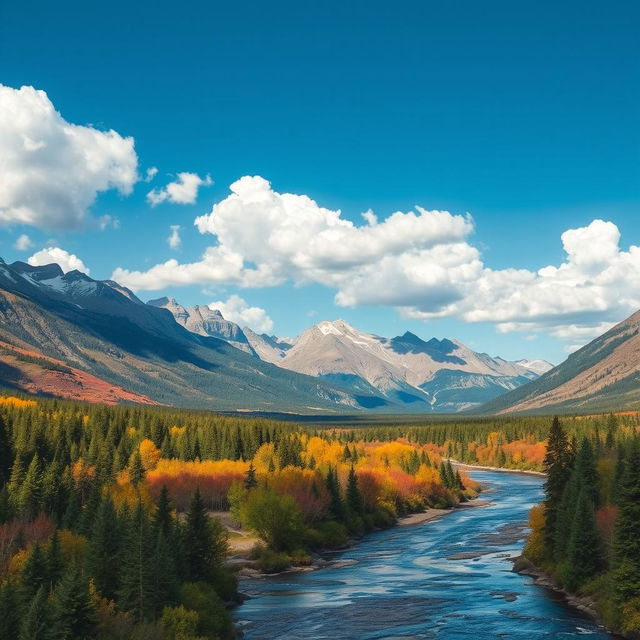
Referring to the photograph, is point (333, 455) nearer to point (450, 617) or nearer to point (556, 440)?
point (556, 440)

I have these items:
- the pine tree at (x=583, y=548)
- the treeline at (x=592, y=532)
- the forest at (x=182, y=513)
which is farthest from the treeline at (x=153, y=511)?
the pine tree at (x=583, y=548)

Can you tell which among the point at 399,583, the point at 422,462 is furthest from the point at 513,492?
the point at 399,583

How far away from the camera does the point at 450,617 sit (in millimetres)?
68688

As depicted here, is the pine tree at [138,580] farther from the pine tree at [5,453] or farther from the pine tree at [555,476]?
the pine tree at [5,453]

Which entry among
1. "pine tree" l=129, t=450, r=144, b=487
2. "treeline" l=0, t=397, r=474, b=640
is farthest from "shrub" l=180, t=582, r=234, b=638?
"pine tree" l=129, t=450, r=144, b=487

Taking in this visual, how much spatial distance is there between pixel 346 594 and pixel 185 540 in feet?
65.6

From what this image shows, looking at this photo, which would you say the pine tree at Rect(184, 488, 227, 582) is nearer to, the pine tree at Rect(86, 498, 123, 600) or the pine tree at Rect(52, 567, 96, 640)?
the pine tree at Rect(86, 498, 123, 600)

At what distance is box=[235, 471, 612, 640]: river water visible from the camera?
2539 inches

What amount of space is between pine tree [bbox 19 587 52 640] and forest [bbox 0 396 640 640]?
129 mm

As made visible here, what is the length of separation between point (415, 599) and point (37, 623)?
4408 cm

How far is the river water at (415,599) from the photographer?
64.5m

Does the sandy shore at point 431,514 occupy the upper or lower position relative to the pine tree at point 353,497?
lower

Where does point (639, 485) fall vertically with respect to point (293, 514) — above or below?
above

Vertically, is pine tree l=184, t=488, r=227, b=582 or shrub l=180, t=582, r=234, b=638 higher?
pine tree l=184, t=488, r=227, b=582
